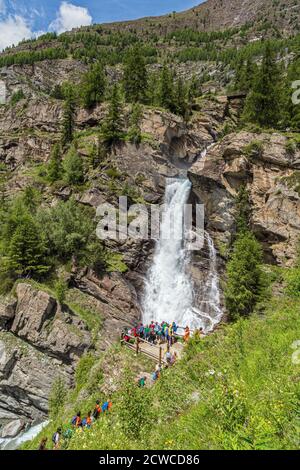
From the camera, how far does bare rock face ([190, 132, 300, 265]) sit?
31.6m

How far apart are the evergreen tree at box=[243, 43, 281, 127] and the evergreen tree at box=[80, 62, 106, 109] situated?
84.7 feet

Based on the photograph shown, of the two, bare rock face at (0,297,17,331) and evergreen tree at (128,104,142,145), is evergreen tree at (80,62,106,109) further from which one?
bare rock face at (0,297,17,331)

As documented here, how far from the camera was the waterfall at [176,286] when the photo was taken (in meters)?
32.0

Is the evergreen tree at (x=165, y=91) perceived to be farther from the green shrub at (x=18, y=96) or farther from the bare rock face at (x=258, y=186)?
the green shrub at (x=18, y=96)

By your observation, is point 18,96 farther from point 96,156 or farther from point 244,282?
point 244,282

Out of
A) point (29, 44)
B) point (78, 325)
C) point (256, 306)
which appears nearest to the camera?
point (256, 306)

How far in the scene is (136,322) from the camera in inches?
1239

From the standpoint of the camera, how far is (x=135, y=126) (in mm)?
44688

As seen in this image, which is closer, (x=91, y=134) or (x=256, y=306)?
(x=256, y=306)
